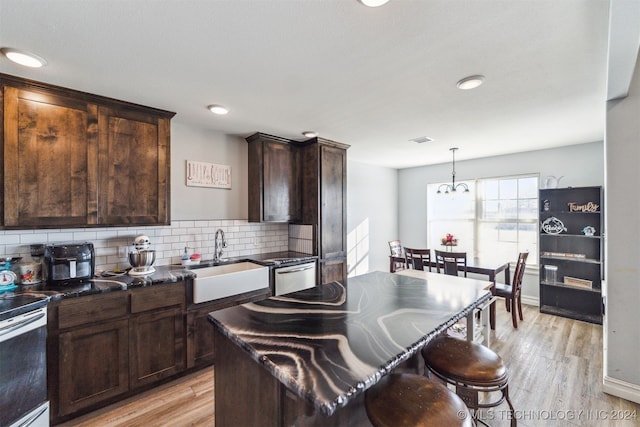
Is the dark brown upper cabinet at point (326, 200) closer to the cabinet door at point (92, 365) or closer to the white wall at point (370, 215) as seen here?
the white wall at point (370, 215)

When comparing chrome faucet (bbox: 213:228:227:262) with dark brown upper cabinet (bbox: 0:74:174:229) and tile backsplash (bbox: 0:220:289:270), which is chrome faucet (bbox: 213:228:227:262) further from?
dark brown upper cabinet (bbox: 0:74:174:229)

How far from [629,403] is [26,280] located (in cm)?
462

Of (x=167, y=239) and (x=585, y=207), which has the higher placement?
(x=585, y=207)

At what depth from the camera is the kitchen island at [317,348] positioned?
0.90m

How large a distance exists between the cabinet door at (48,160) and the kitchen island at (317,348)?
1671 mm

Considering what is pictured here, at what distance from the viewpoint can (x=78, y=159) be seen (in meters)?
2.17

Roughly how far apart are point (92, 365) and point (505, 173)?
5.74 m

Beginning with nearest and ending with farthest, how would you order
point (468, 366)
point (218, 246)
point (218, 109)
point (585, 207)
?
point (468, 366) → point (218, 109) → point (218, 246) → point (585, 207)

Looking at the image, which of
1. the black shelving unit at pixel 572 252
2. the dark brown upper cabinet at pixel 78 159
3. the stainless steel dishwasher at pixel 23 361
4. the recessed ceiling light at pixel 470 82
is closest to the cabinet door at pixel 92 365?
the stainless steel dishwasher at pixel 23 361

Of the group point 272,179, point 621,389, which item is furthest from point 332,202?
point 621,389

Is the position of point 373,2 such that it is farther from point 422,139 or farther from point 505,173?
point 505,173

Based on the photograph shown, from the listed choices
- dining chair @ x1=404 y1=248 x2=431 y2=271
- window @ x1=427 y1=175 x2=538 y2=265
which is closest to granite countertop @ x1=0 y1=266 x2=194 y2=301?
dining chair @ x1=404 y1=248 x2=431 y2=271

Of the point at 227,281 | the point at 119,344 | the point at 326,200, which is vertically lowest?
the point at 119,344

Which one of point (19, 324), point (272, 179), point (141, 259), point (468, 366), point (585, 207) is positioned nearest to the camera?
point (468, 366)
